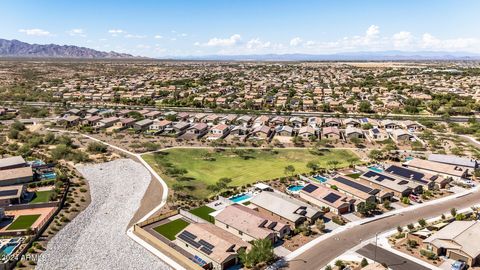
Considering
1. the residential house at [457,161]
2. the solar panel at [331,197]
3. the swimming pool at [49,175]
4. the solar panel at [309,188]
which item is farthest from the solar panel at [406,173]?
the swimming pool at [49,175]

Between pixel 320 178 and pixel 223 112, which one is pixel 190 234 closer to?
pixel 320 178

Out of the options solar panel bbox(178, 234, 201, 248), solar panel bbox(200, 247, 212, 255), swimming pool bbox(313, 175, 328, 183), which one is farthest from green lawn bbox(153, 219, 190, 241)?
swimming pool bbox(313, 175, 328, 183)

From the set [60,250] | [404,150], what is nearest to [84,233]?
[60,250]

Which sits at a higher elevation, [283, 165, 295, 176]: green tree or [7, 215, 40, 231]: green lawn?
[283, 165, 295, 176]: green tree

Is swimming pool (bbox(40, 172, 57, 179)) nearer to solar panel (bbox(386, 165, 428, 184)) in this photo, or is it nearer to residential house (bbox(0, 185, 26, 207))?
residential house (bbox(0, 185, 26, 207))

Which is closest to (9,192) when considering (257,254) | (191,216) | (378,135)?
(191,216)

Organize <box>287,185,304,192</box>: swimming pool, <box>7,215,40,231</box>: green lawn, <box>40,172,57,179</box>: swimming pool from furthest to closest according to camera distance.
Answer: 1. <box>40,172,57,179</box>: swimming pool
2. <box>287,185,304,192</box>: swimming pool
3. <box>7,215,40,231</box>: green lawn

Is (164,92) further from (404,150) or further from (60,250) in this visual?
(60,250)
